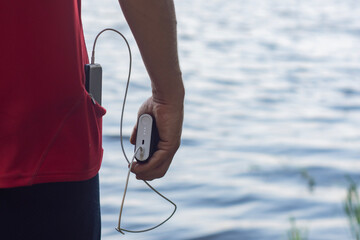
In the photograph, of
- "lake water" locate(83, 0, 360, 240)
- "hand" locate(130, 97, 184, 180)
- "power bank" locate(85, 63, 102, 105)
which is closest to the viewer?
"power bank" locate(85, 63, 102, 105)

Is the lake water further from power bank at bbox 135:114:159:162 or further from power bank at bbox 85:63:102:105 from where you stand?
power bank at bbox 85:63:102:105

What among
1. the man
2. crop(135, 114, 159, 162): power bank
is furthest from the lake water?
the man

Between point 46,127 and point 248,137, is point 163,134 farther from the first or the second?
point 248,137

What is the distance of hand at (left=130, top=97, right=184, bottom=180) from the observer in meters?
1.51

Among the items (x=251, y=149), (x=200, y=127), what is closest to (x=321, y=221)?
(x=251, y=149)

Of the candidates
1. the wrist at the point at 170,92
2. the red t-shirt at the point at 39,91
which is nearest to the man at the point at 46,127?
the red t-shirt at the point at 39,91

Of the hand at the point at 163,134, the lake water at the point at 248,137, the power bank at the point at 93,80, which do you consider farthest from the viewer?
the lake water at the point at 248,137

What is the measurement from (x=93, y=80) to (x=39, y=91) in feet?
0.58

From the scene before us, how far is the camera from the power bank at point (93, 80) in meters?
1.37

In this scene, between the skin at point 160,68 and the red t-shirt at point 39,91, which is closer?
the red t-shirt at point 39,91

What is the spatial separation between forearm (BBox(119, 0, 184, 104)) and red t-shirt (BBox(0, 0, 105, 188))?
5.5 inches

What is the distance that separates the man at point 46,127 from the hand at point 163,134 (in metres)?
0.18

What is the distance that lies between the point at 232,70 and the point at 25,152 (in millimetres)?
8386

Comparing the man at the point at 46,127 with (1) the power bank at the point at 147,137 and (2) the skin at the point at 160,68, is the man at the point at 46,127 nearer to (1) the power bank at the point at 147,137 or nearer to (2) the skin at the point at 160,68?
(2) the skin at the point at 160,68
